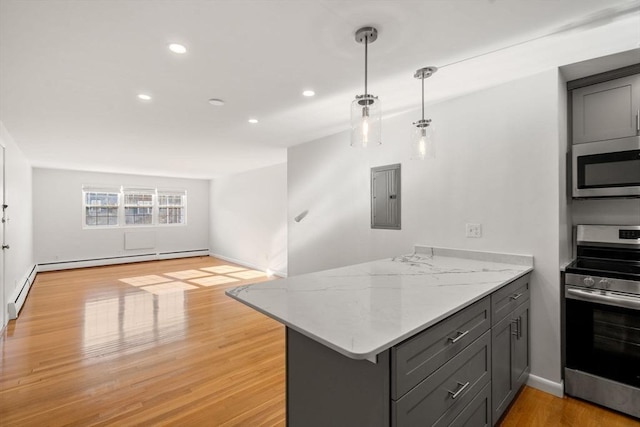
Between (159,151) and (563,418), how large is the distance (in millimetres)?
5798

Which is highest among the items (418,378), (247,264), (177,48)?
(177,48)

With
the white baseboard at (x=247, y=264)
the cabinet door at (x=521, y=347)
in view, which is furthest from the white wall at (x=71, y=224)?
the cabinet door at (x=521, y=347)

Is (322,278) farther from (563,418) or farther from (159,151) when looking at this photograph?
(159,151)

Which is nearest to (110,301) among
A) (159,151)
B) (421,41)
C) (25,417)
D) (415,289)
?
(159,151)

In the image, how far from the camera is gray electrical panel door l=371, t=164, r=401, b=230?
10.4 ft

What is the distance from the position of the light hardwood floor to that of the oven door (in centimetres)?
30

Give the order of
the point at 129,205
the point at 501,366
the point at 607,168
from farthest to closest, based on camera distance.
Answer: the point at 129,205, the point at 607,168, the point at 501,366

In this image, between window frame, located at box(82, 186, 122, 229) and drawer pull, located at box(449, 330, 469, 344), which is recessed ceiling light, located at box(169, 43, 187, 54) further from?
window frame, located at box(82, 186, 122, 229)

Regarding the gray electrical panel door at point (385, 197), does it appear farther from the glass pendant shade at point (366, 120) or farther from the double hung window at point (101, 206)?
the double hung window at point (101, 206)

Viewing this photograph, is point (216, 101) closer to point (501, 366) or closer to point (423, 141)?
point (423, 141)

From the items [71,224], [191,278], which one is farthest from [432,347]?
[71,224]

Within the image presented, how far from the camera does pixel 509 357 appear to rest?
2.00m

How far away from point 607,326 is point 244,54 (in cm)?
302

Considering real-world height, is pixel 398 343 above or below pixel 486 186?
below
